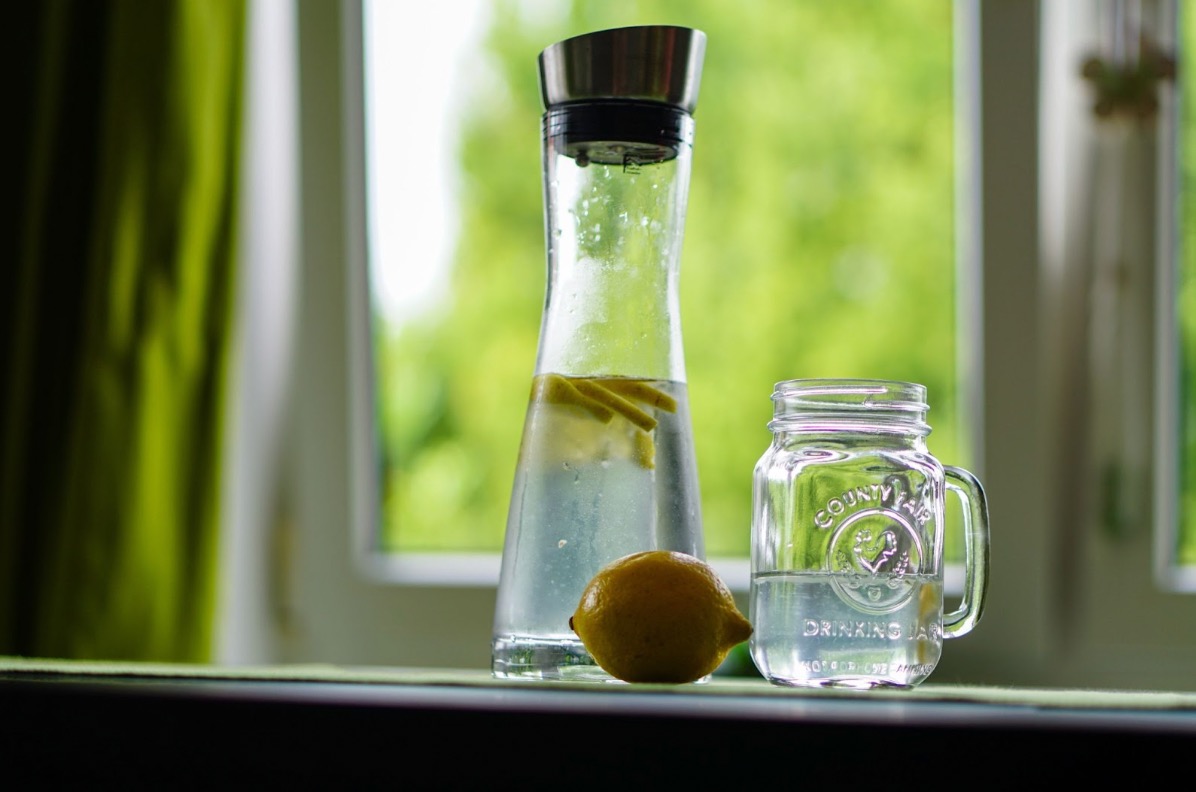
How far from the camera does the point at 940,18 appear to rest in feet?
5.26

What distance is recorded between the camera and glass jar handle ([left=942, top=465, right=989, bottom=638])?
69 centimetres

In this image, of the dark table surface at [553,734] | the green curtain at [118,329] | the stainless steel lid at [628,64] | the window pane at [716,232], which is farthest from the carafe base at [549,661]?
the window pane at [716,232]

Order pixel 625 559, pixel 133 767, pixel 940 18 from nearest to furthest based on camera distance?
pixel 133 767
pixel 625 559
pixel 940 18

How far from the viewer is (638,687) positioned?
1.88 ft

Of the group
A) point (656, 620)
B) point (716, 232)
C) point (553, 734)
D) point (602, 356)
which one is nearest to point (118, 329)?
point (716, 232)

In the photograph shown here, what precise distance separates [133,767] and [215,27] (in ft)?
3.79

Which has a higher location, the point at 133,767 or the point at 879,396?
the point at 879,396

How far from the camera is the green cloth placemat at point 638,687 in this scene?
513mm

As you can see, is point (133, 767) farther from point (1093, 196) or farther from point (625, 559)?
point (1093, 196)

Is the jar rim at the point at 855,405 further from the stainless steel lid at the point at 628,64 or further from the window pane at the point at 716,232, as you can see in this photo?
the window pane at the point at 716,232

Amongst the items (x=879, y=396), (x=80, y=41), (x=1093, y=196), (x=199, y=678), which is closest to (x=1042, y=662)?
(x=1093, y=196)

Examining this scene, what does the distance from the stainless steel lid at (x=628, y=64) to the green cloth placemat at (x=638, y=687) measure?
1.04ft

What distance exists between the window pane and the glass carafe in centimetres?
96

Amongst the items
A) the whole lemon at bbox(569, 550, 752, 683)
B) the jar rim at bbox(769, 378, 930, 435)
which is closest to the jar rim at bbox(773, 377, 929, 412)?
the jar rim at bbox(769, 378, 930, 435)
